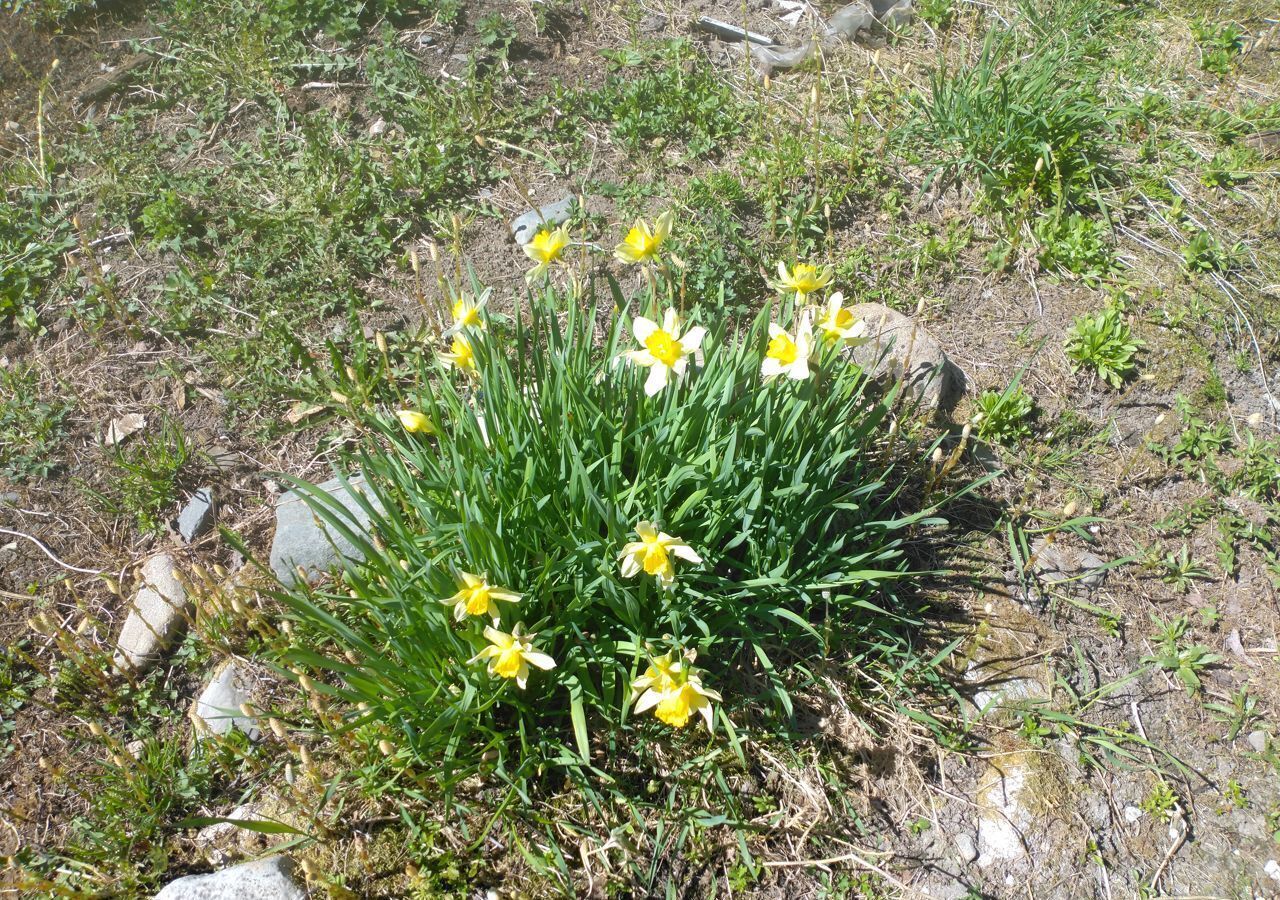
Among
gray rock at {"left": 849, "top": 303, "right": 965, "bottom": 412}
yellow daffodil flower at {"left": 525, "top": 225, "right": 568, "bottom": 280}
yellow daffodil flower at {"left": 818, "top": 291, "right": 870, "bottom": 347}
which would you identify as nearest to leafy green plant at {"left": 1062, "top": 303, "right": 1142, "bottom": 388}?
gray rock at {"left": 849, "top": 303, "right": 965, "bottom": 412}

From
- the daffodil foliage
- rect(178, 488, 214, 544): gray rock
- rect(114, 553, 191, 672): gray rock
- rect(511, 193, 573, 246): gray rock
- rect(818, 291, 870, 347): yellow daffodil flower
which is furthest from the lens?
rect(511, 193, 573, 246): gray rock

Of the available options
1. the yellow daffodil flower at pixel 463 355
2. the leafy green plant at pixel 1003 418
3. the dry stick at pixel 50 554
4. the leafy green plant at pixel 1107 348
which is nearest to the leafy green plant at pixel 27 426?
the dry stick at pixel 50 554

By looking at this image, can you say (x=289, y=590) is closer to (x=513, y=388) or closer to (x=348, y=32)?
(x=513, y=388)

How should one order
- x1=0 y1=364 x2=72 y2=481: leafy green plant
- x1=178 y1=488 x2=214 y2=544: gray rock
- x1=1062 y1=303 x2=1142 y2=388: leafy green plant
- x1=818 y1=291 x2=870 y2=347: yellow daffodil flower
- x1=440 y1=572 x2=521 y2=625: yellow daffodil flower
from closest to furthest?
x1=440 y1=572 x2=521 y2=625: yellow daffodil flower < x1=818 y1=291 x2=870 y2=347: yellow daffodil flower < x1=178 y1=488 x2=214 y2=544: gray rock < x1=0 y1=364 x2=72 y2=481: leafy green plant < x1=1062 y1=303 x2=1142 y2=388: leafy green plant

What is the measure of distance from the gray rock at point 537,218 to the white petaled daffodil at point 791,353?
178cm

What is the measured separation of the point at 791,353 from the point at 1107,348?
1.76 metres

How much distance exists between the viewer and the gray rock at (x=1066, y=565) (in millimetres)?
2799

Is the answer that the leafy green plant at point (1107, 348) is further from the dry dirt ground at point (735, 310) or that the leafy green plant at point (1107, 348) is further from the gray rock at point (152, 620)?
the gray rock at point (152, 620)

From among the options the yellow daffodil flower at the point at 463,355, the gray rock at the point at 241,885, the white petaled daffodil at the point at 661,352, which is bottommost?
the gray rock at the point at 241,885

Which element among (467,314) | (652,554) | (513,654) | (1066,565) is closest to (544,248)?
(467,314)

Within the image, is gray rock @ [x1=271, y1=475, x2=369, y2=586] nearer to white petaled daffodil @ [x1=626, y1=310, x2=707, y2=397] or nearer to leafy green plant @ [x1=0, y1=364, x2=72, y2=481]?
leafy green plant @ [x1=0, y1=364, x2=72, y2=481]

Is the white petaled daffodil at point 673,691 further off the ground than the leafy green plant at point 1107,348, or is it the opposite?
the white petaled daffodil at point 673,691

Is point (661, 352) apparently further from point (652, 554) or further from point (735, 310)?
point (735, 310)

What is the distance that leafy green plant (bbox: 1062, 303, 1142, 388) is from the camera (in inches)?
127
